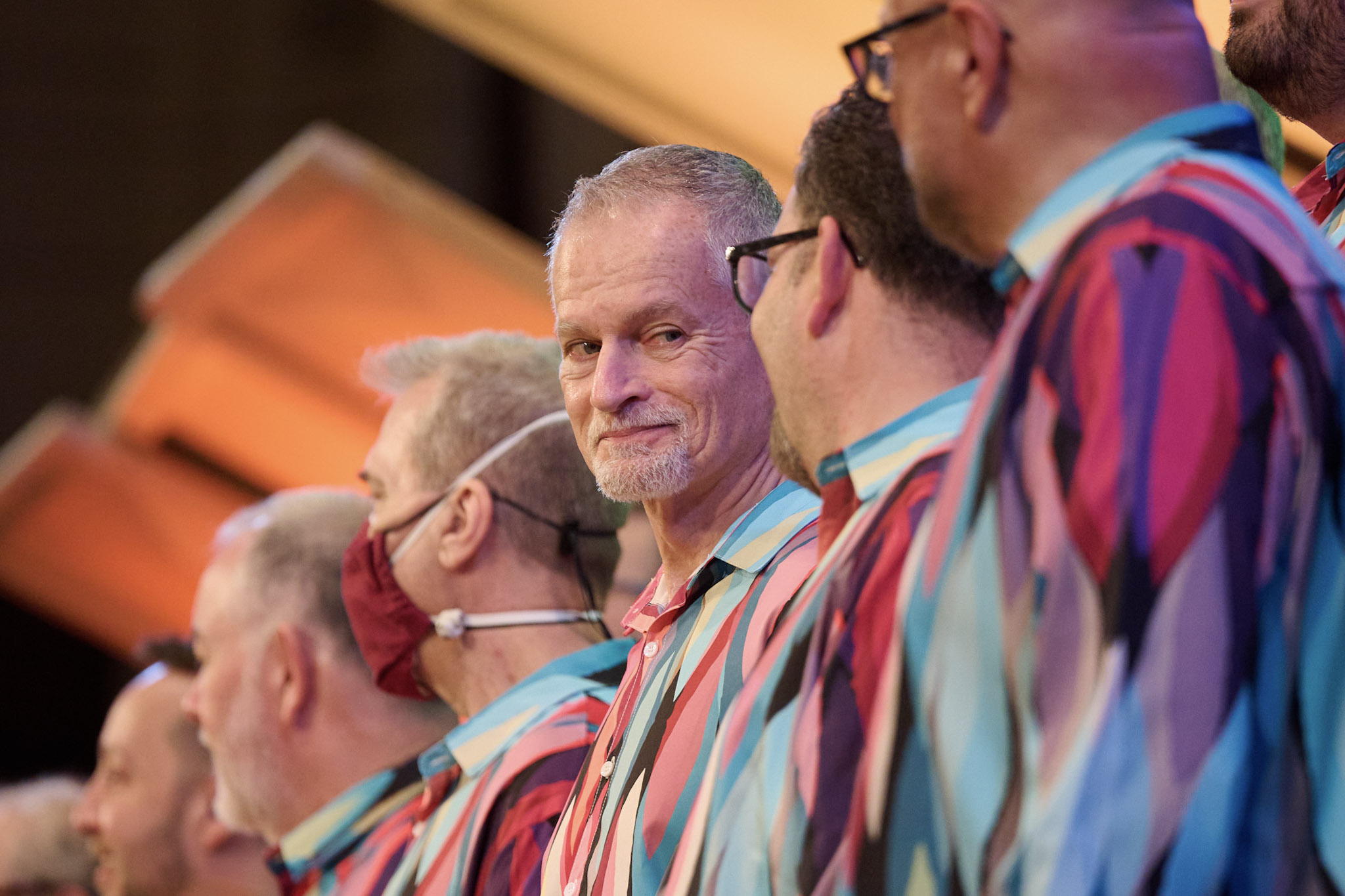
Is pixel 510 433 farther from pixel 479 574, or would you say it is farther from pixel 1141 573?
pixel 1141 573

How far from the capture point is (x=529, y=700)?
8.41 feet

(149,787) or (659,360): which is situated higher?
(659,360)

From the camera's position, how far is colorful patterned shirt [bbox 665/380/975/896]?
3.76ft

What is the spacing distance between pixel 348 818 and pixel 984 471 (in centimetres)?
230

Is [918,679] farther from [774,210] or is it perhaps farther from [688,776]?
[774,210]

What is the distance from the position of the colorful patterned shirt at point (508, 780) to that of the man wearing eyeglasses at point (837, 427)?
0.99 meters

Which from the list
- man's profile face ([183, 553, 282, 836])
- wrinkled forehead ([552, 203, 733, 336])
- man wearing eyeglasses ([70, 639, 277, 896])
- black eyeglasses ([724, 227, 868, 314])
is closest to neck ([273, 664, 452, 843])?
man's profile face ([183, 553, 282, 836])

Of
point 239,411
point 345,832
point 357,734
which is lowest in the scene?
point 345,832

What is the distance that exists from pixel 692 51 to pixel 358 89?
5304mm

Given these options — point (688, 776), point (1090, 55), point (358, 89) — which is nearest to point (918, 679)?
point (1090, 55)

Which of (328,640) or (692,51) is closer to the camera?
(328,640)

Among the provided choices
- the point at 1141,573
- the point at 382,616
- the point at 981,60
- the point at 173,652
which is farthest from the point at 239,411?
the point at 1141,573

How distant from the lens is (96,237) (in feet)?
28.7

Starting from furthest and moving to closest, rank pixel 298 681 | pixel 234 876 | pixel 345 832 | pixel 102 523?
pixel 102 523 < pixel 234 876 < pixel 298 681 < pixel 345 832
